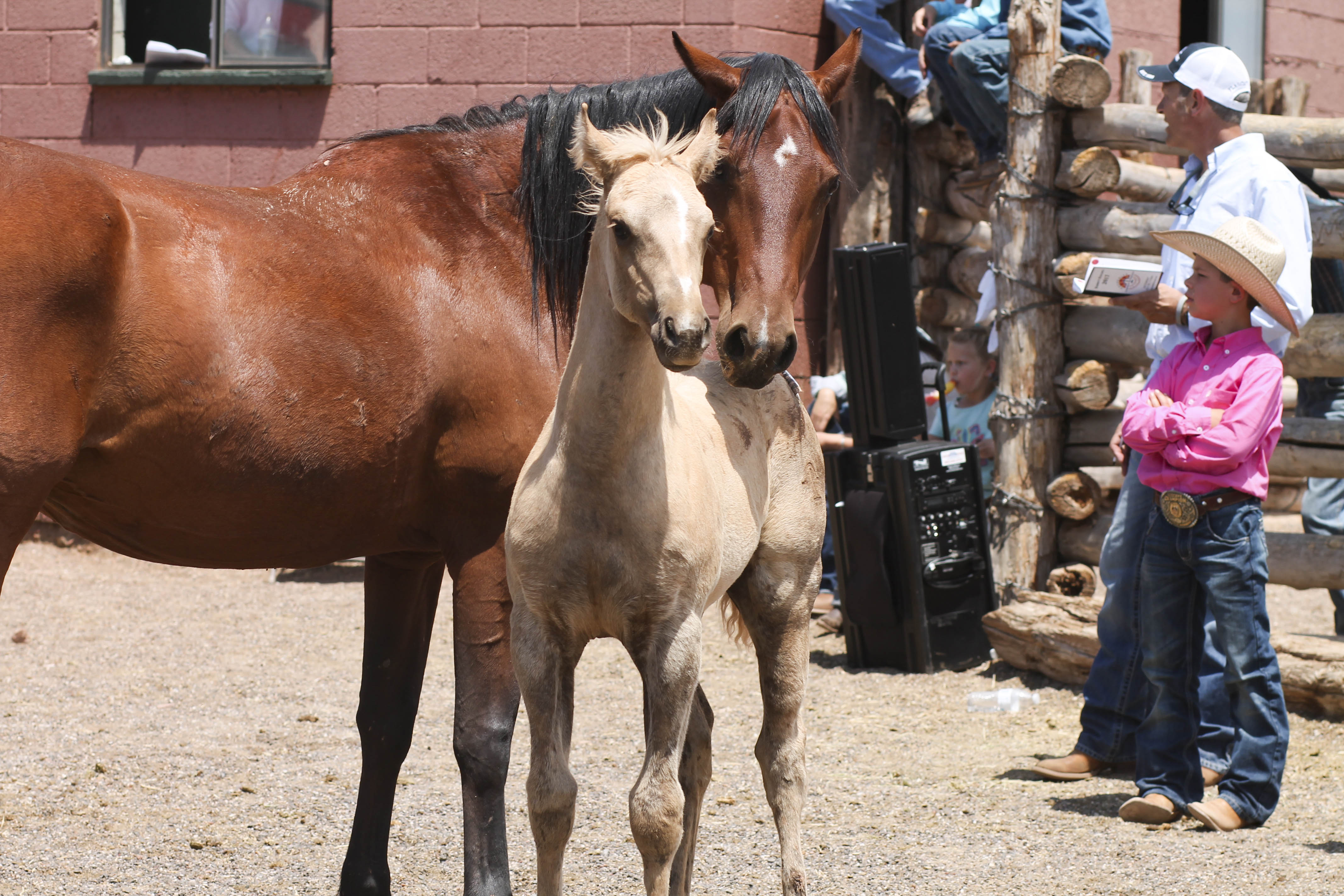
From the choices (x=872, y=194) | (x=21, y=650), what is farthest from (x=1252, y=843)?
(x=21, y=650)

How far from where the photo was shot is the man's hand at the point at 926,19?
8.13 m

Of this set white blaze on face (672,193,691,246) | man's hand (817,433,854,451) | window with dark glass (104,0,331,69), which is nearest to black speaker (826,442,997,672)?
man's hand (817,433,854,451)

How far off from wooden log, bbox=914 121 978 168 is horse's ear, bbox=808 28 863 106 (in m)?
5.29

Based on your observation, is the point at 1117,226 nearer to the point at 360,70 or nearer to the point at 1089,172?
the point at 1089,172

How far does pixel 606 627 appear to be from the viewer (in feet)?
8.36

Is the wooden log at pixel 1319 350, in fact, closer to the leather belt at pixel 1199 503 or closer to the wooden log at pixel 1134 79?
the leather belt at pixel 1199 503

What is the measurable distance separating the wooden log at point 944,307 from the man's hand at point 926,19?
67.4 inches

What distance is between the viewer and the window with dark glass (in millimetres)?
8867

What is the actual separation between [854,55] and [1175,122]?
6.38 feet

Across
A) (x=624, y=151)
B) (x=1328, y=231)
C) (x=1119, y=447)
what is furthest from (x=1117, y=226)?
(x=624, y=151)

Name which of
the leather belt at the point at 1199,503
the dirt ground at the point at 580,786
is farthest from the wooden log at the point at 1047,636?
the leather belt at the point at 1199,503

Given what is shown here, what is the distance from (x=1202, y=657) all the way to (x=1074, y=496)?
8.40 feet

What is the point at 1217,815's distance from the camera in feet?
13.7

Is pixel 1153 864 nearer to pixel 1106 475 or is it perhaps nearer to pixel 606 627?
pixel 606 627
